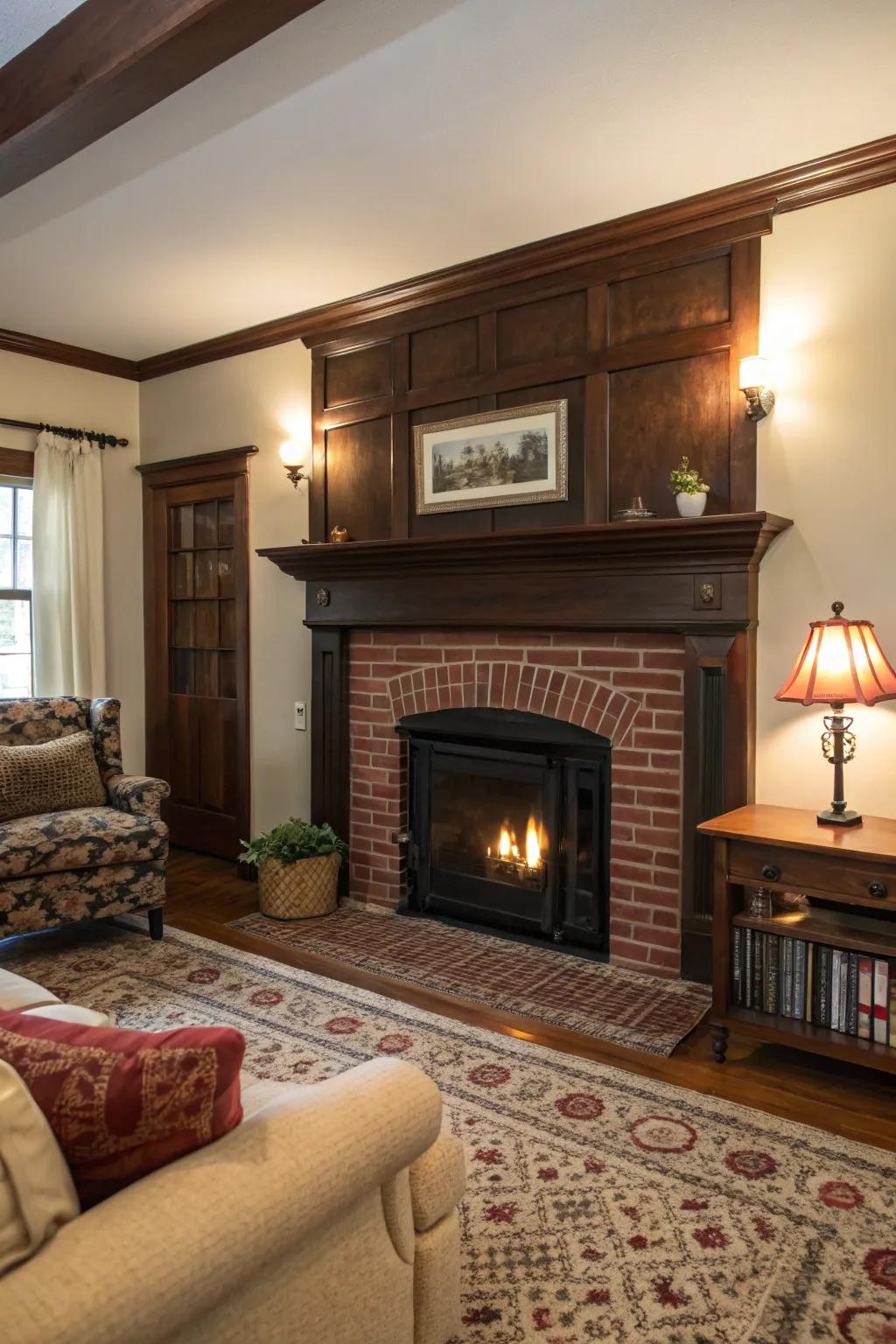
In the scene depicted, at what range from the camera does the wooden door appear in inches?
184

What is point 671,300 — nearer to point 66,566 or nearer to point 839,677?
point 839,677

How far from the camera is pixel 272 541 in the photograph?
4508 millimetres

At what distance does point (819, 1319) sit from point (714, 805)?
164cm

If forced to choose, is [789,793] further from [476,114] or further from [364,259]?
[364,259]

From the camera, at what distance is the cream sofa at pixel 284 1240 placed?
96 cm

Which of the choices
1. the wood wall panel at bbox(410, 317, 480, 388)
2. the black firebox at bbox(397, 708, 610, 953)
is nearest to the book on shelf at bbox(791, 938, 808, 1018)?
the black firebox at bbox(397, 708, 610, 953)

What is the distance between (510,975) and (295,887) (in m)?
1.07

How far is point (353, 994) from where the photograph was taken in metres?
3.11

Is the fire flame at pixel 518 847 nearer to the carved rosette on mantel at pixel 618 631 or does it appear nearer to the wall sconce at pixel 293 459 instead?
the carved rosette on mantel at pixel 618 631

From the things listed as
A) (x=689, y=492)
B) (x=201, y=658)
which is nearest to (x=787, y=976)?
(x=689, y=492)

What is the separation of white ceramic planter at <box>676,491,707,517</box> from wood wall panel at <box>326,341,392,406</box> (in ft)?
5.01

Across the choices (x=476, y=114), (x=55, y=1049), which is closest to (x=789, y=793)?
(x=476, y=114)

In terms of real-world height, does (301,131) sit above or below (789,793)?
above

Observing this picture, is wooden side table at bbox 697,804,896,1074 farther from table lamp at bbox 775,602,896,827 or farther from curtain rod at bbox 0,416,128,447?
curtain rod at bbox 0,416,128,447
